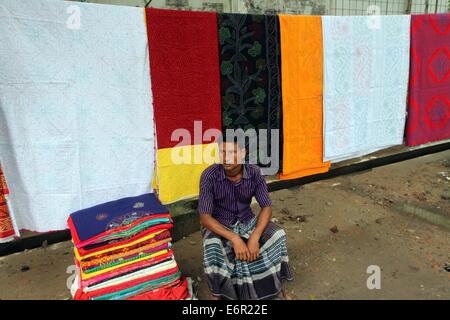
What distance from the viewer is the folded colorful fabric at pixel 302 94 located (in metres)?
2.92

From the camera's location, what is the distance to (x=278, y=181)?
3553 mm

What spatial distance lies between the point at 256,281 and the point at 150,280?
0.63 meters

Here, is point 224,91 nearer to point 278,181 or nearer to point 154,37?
point 154,37

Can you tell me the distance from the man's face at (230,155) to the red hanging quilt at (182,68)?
63cm

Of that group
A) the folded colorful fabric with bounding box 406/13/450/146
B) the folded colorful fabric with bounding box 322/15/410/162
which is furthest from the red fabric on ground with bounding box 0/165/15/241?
the folded colorful fabric with bounding box 406/13/450/146

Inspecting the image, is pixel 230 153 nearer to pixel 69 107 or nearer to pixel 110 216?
pixel 110 216

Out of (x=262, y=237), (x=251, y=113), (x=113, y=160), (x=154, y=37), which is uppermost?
(x=154, y=37)

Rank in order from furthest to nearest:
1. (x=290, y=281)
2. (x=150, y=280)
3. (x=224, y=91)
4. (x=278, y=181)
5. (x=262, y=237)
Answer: (x=278, y=181)
(x=224, y=91)
(x=290, y=281)
(x=262, y=237)
(x=150, y=280)

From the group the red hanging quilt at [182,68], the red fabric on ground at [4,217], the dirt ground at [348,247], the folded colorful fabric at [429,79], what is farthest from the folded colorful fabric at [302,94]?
the red fabric on ground at [4,217]

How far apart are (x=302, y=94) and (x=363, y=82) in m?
0.73

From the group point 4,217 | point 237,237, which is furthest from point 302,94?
point 4,217

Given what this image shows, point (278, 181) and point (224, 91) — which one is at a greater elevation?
point (224, 91)

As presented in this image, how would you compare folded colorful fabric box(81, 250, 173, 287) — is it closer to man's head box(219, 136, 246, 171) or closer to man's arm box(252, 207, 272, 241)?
man's arm box(252, 207, 272, 241)
